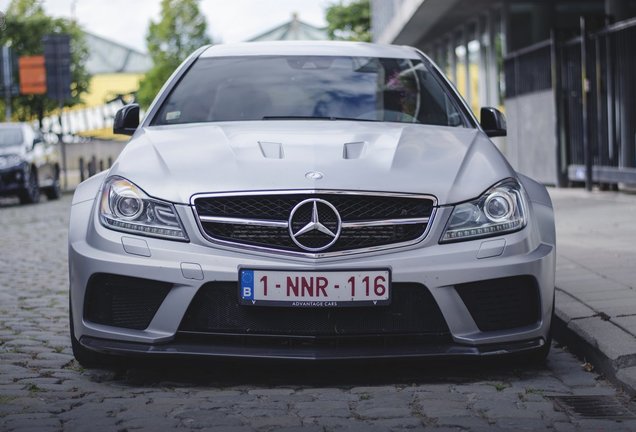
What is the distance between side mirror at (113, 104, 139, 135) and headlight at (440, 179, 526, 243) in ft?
6.85

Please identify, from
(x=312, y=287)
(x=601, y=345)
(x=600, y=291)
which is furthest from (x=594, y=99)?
(x=312, y=287)

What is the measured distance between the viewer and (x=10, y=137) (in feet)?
76.3

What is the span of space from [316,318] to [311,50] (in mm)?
2242

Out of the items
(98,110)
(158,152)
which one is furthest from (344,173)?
(98,110)

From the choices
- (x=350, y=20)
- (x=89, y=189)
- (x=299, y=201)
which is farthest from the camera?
(x=350, y=20)

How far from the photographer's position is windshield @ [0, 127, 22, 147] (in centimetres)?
2305

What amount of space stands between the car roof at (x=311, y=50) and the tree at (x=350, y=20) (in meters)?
60.4

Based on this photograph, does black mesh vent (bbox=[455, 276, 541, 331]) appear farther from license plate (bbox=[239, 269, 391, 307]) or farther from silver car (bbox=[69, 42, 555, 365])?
license plate (bbox=[239, 269, 391, 307])

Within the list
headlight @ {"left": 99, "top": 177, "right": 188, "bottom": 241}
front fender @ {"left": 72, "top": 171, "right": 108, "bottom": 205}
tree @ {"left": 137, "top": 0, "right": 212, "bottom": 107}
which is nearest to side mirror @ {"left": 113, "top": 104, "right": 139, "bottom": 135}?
front fender @ {"left": 72, "top": 171, "right": 108, "bottom": 205}

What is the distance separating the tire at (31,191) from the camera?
76.3 ft

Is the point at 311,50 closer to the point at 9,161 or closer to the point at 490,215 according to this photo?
the point at 490,215

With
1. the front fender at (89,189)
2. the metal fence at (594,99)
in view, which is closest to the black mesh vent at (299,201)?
the front fender at (89,189)

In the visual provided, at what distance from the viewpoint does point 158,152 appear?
17.1 ft

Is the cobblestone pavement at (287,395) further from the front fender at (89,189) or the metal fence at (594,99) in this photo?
the metal fence at (594,99)
